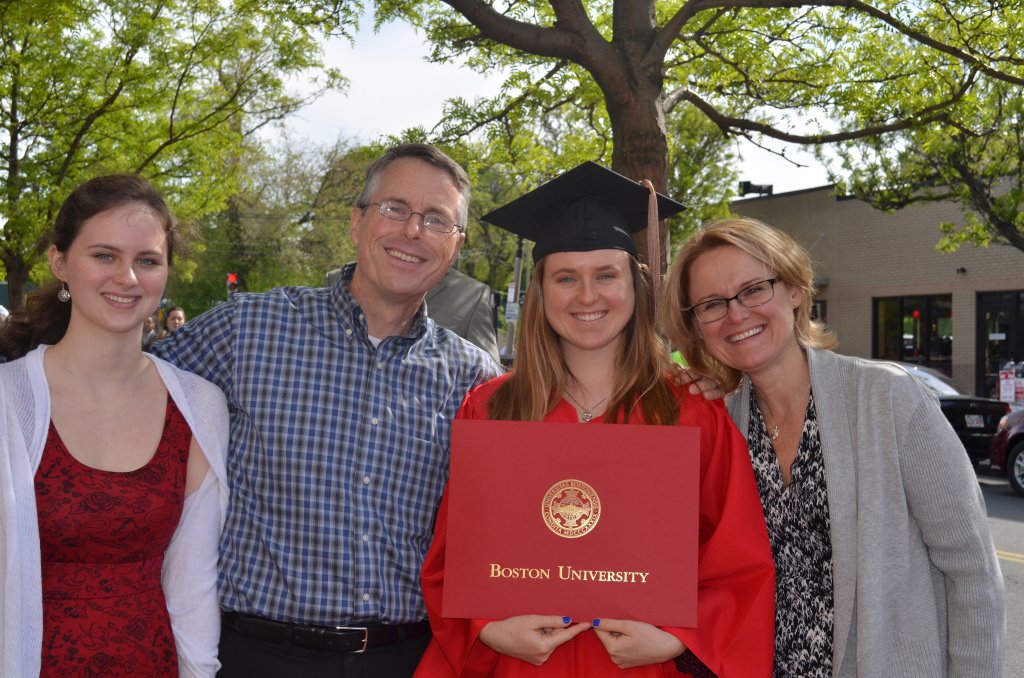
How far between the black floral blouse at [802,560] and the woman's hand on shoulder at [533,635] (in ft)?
2.03

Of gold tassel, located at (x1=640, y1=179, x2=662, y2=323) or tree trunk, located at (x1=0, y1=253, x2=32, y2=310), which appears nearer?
A: gold tassel, located at (x1=640, y1=179, x2=662, y2=323)

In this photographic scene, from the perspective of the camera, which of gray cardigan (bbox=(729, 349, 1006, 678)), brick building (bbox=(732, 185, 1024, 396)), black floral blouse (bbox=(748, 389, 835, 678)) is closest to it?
gray cardigan (bbox=(729, 349, 1006, 678))

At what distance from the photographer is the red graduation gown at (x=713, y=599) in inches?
90.8

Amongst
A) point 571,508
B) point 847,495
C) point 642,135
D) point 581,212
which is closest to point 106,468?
point 571,508

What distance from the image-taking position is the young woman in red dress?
7.39 ft

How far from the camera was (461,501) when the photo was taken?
2.25 m

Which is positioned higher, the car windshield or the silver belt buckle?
the car windshield

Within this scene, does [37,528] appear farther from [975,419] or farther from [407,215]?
[975,419]

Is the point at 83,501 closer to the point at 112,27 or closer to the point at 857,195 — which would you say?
the point at 112,27

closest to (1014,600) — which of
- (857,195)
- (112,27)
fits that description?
(857,195)

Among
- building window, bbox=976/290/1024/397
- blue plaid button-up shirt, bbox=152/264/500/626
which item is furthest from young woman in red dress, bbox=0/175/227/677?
building window, bbox=976/290/1024/397

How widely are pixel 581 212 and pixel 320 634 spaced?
1.47 meters

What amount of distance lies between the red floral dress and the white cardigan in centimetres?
5

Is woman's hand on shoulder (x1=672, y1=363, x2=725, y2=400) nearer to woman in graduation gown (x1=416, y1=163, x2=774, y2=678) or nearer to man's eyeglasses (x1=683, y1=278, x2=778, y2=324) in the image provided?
woman in graduation gown (x1=416, y1=163, x2=774, y2=678)
